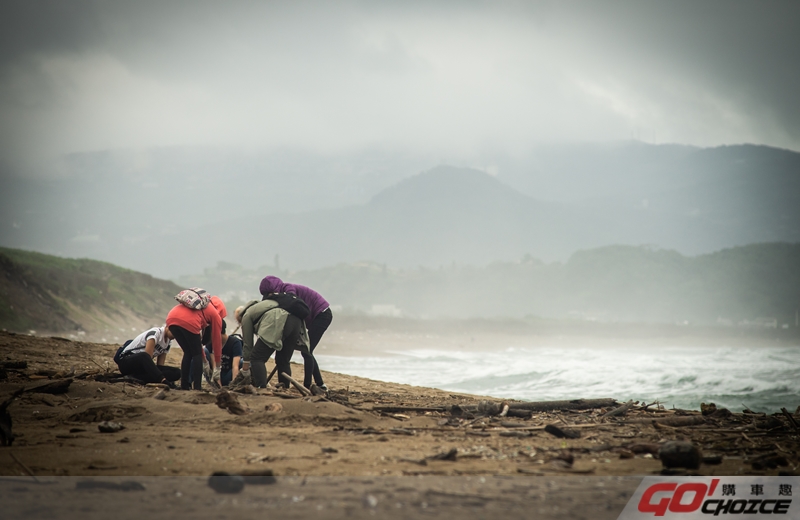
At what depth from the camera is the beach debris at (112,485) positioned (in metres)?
4.03

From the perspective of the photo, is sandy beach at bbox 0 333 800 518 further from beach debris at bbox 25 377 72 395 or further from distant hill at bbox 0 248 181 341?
distant hill at bbox 0 248 181 341

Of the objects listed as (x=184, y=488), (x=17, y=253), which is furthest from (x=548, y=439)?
(x=17, y=253)

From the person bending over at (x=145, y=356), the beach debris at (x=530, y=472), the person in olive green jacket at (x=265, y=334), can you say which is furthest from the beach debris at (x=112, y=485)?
the person bending over at (x=145, y=356)

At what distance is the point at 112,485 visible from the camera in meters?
4.09

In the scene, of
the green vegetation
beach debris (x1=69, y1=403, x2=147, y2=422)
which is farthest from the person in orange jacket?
the green vegetation

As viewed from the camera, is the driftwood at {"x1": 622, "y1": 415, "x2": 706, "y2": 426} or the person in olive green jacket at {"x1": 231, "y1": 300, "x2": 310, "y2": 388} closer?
the driftwood at {"x1": 622, "y1": 415, "x2": 706, "y2": 426}

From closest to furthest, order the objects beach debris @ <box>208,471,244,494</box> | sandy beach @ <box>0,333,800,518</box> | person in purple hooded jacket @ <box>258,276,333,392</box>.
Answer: beach debris @ <box>208,471,244,494</box> < sandy beach @ <box>0,333,800,518</box> < person in purple hooded jacket @ <box>258,276,333,392</box>

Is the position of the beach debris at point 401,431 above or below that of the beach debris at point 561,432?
below

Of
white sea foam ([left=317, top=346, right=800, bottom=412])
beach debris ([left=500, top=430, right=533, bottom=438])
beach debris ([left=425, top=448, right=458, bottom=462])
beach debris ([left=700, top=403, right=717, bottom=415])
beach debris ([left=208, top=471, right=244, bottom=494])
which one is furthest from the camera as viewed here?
white sea foam ([left=317, top=346, right=800, bottom=412])

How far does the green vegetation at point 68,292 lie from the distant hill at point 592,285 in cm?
5810

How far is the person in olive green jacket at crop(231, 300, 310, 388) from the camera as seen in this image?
26.8 ft

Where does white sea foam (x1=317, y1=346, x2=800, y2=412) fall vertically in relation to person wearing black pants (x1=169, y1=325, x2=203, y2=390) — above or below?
below

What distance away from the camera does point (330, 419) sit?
6469 mm

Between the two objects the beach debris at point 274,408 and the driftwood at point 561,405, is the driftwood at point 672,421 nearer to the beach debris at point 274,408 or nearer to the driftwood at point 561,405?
the driftwood at point 561,405
